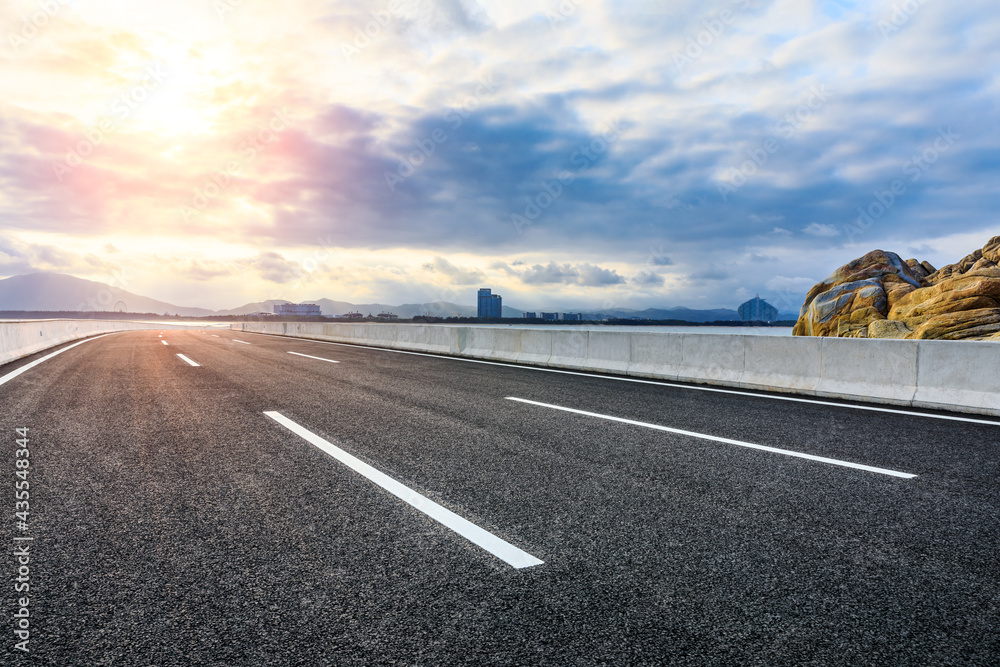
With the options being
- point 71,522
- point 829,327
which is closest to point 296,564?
point 71,522

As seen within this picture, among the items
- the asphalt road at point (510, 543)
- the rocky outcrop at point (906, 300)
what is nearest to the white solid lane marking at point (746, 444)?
the asphalt road at point (510, 543)

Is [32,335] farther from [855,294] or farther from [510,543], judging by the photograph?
[855,294]

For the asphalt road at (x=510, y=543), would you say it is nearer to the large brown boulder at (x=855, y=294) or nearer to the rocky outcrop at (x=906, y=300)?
the rocky outcrop at (x=906, y=300)

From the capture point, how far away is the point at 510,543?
330 centimetres

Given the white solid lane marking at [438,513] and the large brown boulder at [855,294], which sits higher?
the large brown boulder at [855,294]

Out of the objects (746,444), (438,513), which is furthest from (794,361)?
(438,513)

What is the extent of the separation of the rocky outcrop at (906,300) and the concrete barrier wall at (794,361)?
1847 centimetres

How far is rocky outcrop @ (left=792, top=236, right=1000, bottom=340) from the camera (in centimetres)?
2641

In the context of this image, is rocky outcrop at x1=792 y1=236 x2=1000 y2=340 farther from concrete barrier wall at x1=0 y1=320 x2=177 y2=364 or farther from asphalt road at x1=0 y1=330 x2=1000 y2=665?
concrete barrier wall at x1=0 y1=320 x2=177 y2=364

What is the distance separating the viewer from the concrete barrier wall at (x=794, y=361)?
26.1 ft

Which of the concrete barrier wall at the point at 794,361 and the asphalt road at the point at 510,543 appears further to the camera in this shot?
the concrete barrier wall at the point at 794,361

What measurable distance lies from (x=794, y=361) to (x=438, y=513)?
805cm

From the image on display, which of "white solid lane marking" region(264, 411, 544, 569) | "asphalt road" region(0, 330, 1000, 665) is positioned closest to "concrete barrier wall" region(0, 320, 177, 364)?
"asphalt road" region(0, 330, 1000, 665)

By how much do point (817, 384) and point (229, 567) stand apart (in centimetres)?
899
